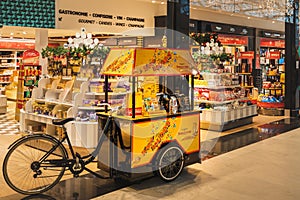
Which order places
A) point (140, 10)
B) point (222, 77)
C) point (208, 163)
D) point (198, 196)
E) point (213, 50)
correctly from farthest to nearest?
point (140, 10) < point (213, 50) < point (222, 77) < point (208, 163) < point (198, 196)

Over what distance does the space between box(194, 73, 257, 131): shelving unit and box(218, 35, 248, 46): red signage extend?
7.09 meters

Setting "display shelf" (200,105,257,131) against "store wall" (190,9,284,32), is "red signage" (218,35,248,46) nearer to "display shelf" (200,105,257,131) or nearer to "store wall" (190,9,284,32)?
"store wall" (190,9,284,32)

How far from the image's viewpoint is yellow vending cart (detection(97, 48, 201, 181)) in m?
4.44

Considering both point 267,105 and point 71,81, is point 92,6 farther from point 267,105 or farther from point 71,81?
point 267,105

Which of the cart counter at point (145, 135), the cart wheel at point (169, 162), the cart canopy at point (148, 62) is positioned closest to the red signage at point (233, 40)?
the cart canopy at point (148, 62)

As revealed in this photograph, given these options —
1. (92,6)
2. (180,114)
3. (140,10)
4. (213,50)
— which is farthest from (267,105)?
(180,114)

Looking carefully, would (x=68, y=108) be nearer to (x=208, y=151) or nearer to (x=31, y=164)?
(x=208, y=151)

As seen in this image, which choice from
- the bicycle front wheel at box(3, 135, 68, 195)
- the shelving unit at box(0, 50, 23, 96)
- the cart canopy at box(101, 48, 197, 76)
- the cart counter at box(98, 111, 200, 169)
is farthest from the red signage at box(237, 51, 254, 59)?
the shelving unit at box(0, 50, 23, 96)

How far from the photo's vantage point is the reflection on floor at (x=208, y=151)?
4281 mm

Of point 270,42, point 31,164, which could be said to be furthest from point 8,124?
point 270,42

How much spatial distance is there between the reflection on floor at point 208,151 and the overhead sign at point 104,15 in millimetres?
5815

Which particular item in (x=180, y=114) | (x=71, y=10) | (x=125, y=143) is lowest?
(x=125, y=143)

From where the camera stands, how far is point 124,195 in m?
4.26

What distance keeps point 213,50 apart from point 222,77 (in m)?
1.57
